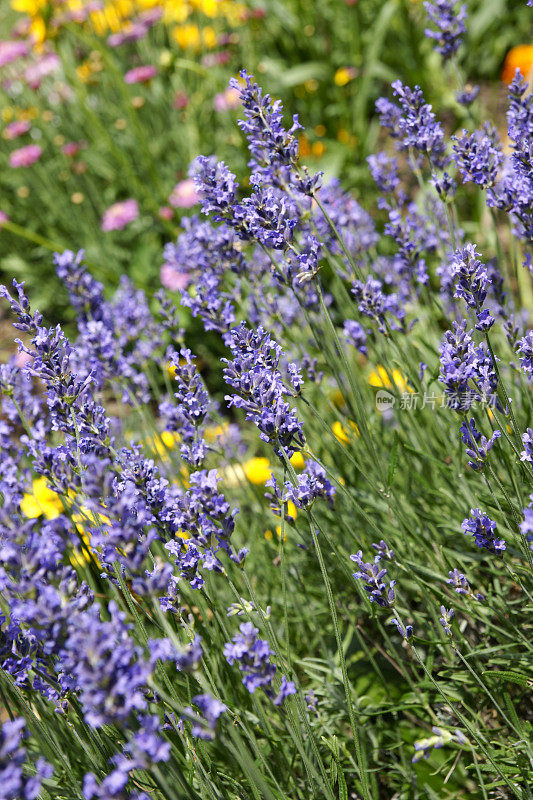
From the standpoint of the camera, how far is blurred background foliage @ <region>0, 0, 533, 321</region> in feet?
17.4

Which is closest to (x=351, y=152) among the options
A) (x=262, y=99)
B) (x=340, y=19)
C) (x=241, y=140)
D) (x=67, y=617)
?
(x=241, y=140)

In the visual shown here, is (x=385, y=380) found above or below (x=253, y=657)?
above

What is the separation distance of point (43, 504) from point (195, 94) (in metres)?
4.07

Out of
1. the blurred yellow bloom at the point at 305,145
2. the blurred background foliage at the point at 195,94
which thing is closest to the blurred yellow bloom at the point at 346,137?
the blurred background foliage at the point at 195,94

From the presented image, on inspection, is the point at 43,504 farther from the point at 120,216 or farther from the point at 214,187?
the point at 120,216

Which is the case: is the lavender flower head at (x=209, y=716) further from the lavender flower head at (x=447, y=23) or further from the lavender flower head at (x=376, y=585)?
the lavender flower head at (x=447, y=23)

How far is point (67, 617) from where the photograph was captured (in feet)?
3.89

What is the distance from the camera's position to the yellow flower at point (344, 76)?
5.33 meters

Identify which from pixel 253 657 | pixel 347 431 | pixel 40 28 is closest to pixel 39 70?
pixel 40 28

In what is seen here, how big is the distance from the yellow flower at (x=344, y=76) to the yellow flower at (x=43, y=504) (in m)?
4.04

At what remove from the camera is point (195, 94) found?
560 centimetres

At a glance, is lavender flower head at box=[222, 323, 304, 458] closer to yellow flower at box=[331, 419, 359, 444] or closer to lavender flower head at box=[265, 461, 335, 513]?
lavender flower head at box=[265, 461, 335, 513]

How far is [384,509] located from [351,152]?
3835 mm

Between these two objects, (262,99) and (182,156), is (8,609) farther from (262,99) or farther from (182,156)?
(182,156)
